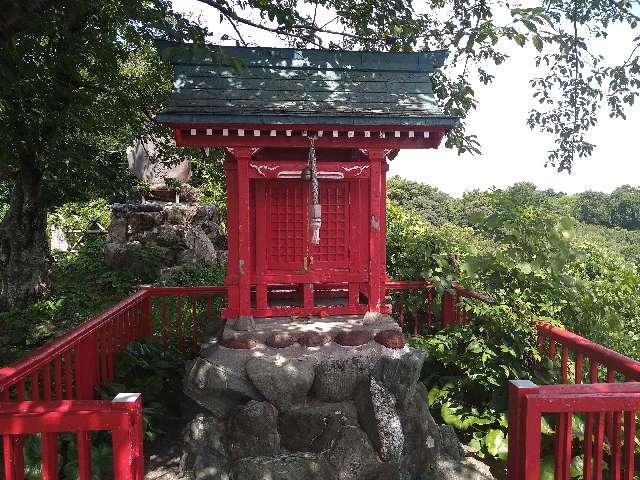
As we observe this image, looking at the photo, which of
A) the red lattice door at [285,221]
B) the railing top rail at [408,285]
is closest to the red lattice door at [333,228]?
the red lattice door at [285,221]

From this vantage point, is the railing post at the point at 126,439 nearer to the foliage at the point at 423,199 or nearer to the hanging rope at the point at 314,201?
the hanging rope at the point at 314,201

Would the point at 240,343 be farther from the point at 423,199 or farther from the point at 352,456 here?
the point at 423,199

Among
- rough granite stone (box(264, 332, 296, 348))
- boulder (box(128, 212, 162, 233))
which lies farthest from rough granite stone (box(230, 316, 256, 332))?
boulder (box(128, 212, 162, 233))

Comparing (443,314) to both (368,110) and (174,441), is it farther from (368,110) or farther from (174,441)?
(174,441)

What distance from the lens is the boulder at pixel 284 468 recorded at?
4680mm

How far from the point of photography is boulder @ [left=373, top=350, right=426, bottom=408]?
17.3 feet

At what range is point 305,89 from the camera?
249 inches

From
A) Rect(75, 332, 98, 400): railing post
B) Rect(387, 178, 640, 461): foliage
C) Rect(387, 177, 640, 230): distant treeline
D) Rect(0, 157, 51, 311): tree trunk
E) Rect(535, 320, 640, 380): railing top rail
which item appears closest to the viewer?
Rect(535, 320, 640, 380): railing top rail

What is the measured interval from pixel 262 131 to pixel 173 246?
8.93m

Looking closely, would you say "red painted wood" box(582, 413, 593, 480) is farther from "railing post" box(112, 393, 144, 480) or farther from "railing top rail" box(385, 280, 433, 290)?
"railing top rail" box(385, 280, 433, 290)

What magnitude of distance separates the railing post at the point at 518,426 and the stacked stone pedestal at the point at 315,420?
2.27 meters

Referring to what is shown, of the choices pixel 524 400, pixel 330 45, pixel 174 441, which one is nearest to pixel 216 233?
pixel 330 45

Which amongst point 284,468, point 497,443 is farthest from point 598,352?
point 284,468

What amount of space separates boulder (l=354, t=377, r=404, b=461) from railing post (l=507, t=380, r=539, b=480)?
2178mm
